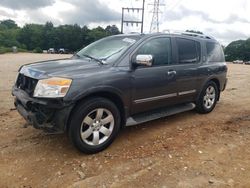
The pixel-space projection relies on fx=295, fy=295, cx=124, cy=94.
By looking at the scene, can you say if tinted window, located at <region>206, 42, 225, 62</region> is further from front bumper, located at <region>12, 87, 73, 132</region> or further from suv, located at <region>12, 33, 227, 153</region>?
front bumper, located at <region>12, 87, 73, 132</region>

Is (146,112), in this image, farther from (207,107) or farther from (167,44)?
(207,107)

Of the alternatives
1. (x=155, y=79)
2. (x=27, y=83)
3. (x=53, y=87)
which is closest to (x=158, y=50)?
(x=155, y=79)

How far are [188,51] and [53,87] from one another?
3.13 metres

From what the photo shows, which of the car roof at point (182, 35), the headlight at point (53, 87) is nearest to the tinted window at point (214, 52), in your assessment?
the car roof at point (182, 35)

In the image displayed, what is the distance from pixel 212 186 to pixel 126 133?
6.69 ft

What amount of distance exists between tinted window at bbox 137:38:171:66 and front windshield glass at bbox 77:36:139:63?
23 centimetres

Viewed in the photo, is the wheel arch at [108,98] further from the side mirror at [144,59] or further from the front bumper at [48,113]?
the side mirror at [144,59]

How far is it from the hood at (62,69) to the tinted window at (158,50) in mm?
952

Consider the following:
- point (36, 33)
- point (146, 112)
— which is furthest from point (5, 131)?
point (36, 33)

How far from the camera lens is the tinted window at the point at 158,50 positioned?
16.8ft

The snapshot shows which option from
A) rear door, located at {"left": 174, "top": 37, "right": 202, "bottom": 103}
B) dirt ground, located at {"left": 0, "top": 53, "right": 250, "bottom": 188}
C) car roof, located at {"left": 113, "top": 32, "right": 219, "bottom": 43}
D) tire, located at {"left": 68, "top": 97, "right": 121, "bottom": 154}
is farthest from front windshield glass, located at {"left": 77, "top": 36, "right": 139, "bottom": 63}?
dirt ground, located at {"left": 0, "top": 53, "right": 250, "bottom": 188}

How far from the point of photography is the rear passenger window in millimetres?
5773

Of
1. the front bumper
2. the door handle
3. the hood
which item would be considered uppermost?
the hood

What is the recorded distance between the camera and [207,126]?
18.9 ft
